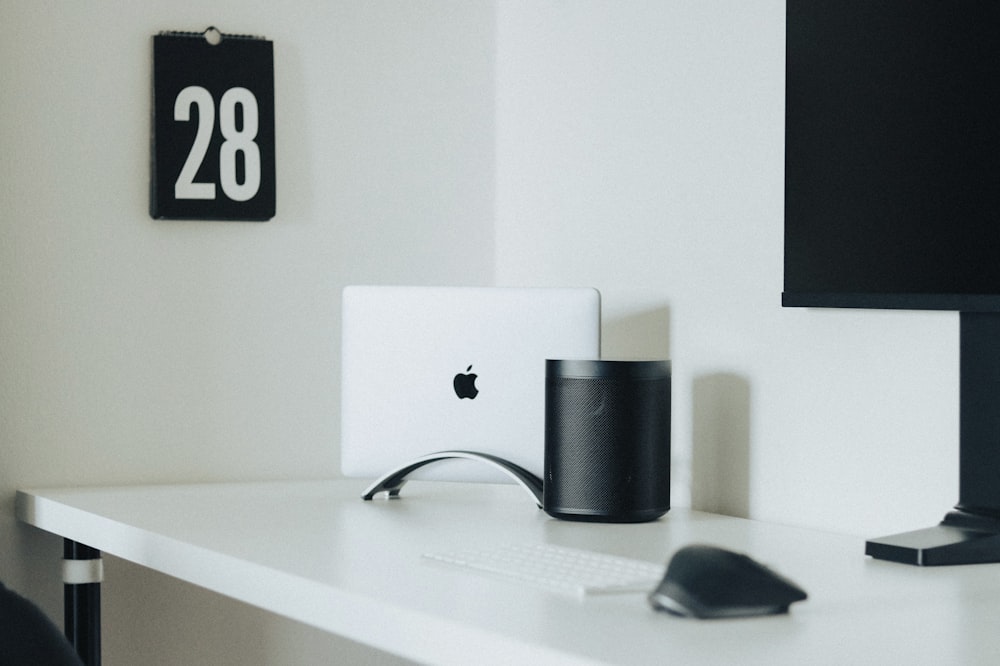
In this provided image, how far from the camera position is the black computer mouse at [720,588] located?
0.99m

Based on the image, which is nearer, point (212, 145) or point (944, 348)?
point (944, 348)

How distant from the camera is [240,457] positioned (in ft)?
6.86

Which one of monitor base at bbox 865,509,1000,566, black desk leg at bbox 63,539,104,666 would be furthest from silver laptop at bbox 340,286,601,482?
monitor base at bbox 865,509,1000,566

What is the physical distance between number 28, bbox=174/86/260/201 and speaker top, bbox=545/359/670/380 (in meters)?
0.70

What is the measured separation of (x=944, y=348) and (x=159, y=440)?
119cm

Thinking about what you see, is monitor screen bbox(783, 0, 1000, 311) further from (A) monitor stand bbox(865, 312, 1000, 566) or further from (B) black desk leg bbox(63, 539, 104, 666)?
(B) black desk leg bbox(63, 539, 104, 666)

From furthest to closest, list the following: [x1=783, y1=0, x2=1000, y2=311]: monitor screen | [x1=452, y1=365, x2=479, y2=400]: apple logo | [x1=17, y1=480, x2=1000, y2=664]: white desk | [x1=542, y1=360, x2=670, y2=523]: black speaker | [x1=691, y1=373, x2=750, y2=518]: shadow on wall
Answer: [x1=452, y1=365, x2=479, y2=400]: apple logo < [x1=691, y1=373, x2=750, y2=518]: shadow on wall < [x1=542, y1=360, x2=670, y2=523]: black speaker < [x1=783, y1=0, x2=1000, y2=311]: monitor screen < [x1=17, y1=480, x2=1000, y2=664]: white desk

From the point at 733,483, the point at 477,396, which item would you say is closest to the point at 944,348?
the point at 733,483

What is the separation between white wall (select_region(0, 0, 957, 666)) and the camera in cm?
166

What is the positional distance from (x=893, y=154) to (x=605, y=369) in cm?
44

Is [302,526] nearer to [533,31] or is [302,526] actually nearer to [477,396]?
[477,396]

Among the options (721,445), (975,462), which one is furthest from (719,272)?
(975,462)

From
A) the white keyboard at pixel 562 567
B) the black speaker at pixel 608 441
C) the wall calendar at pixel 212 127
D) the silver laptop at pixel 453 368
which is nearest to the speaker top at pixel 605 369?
the black speaker at pixel 608 441

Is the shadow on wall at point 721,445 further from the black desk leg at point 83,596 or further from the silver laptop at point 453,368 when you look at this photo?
the black desk leg at point 83,596
